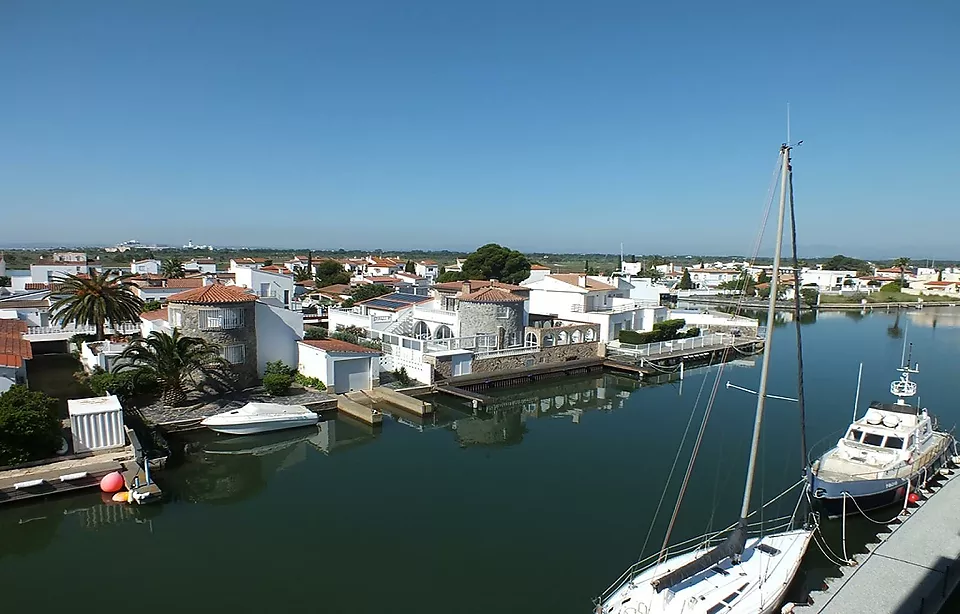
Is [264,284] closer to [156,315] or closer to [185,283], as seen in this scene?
[156,315]

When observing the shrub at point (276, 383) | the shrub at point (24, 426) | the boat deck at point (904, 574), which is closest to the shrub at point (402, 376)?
the shrub at point (276, 383)

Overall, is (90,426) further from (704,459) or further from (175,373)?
(704,459)

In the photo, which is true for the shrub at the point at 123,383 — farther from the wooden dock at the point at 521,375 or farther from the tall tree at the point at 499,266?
the tall tree at the point at 499,266

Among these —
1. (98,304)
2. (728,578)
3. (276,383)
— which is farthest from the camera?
(98,304)

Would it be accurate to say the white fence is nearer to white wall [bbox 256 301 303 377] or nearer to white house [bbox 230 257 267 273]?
white wall [bbox 256 301 303 377]

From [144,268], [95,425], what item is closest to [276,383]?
[95,425]
